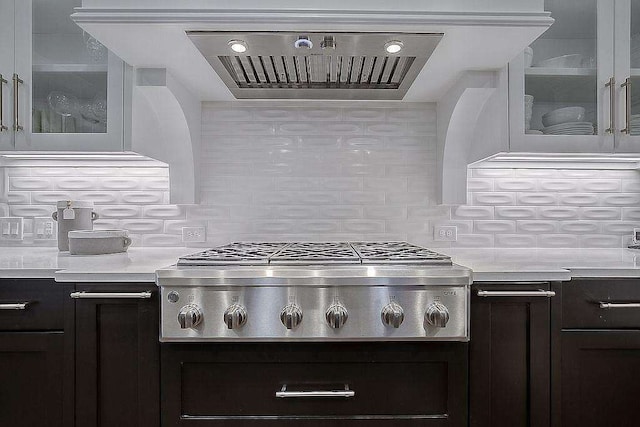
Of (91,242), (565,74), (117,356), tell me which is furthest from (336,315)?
(565,74)

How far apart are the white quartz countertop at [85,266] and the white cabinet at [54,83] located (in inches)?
17.7

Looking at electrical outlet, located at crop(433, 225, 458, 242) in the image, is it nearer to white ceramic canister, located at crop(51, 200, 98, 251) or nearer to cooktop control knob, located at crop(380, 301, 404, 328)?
cooktop control knob, located at crop(380, 301, 404, 328)

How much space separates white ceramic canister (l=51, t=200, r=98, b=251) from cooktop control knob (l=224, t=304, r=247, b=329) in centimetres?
105

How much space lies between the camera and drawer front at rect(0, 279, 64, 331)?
4.30 feet

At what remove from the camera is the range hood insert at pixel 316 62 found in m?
1.42

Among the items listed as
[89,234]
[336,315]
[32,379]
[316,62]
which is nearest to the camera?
[336,315]

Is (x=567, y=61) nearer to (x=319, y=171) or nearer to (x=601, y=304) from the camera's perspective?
(x=601, y=304)

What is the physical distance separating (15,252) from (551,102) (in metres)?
2.46

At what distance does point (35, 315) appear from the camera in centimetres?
131

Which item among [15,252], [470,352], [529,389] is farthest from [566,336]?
[15,252]

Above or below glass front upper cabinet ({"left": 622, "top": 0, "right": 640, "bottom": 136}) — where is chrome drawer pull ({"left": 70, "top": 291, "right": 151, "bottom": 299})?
below

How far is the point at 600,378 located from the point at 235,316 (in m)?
1.22

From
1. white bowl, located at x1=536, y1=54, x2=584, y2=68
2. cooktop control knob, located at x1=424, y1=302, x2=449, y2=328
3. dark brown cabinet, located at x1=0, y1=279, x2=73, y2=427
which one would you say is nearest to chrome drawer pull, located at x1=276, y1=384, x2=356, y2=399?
cooktop control knob, located at x1=424, y1=302, x2=449, y2=328

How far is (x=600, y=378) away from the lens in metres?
1.35
